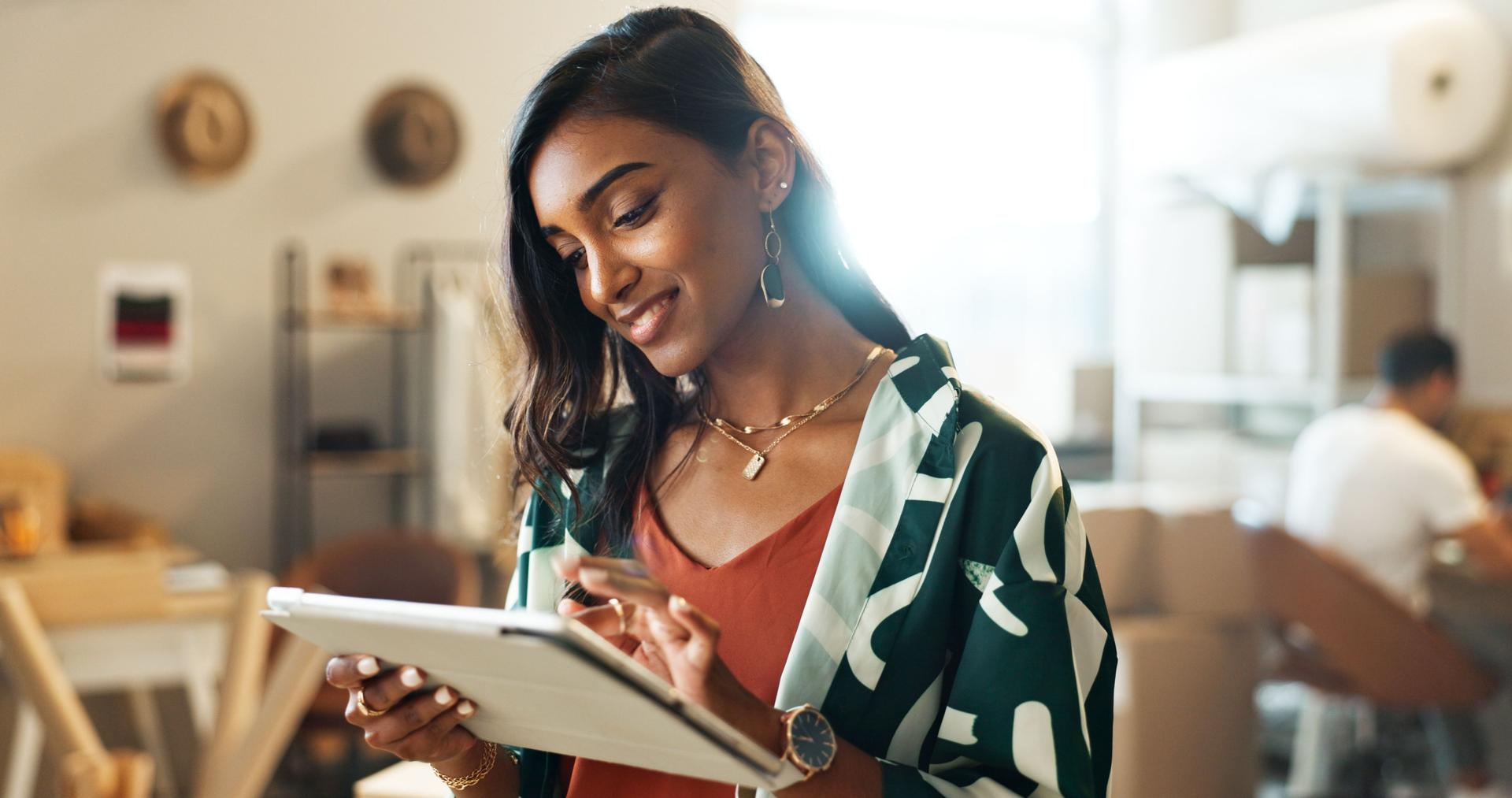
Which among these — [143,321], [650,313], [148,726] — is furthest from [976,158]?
[650,313]

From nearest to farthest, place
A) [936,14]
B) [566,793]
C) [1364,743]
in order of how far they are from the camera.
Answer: [566,793] < [1364,743] < [936,14]

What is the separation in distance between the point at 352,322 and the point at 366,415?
444 millimetres

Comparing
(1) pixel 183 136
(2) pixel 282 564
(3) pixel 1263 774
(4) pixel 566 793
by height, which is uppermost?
(1) pixel 183 136

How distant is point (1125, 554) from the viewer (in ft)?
11.8

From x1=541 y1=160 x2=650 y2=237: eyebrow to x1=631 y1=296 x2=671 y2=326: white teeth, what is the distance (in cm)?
10

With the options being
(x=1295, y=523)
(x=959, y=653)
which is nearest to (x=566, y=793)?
(x=959, y=653)

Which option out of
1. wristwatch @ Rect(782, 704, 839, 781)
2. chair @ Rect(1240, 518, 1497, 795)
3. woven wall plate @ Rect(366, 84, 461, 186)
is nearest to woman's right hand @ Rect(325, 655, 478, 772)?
wristwatch @ Rect(782, 704, 839, 781)

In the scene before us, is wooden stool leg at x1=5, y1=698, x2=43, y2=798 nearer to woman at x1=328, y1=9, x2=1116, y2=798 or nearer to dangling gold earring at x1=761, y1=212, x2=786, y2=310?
woman at x1=328, y1=9, x2=1116, y2=798

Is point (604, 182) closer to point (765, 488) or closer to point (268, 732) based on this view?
point (765, 488)

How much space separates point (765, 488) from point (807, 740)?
0.34 meters

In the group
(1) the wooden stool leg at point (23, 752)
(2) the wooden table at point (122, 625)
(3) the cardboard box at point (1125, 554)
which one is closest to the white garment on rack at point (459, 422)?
(2) the wooden table at point (122, 625)

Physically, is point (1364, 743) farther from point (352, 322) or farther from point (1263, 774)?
point (352, 322)

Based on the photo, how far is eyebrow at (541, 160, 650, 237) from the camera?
3.87 ft

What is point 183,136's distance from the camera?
488 cm
